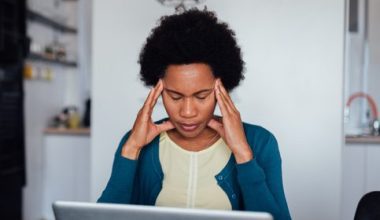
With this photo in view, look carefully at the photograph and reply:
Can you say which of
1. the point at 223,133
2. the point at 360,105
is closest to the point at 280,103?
the point at 223,133

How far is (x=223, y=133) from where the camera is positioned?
123 cm

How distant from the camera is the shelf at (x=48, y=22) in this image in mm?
3049

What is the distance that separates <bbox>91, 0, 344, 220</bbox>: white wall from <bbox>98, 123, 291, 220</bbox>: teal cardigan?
0.47 meters

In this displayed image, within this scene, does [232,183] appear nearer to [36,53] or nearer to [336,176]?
[336,176]

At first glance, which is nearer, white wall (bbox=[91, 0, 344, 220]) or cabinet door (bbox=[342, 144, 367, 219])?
white wall (bbox=[91, 0, 344, 220])

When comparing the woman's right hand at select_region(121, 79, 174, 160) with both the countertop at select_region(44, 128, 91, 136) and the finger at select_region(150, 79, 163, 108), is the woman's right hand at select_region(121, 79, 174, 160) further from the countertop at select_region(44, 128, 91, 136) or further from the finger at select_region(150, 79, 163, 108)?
the countertop at select_region(44, 128, 91, 136)

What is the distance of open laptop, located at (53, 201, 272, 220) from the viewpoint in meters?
0.73

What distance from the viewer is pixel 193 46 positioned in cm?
119

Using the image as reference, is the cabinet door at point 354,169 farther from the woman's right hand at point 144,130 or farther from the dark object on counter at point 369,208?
the woman's right hand at point 144,130

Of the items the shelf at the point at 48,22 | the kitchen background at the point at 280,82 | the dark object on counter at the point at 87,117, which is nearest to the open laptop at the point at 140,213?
the kitchen background at the point at 280,82

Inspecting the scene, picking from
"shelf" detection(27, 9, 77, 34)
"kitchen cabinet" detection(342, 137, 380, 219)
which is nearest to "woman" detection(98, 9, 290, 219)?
"kitchen cabinet" detection(342, 137, 380, 219)

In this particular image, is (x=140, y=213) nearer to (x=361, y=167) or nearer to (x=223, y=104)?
(x=223, y=104)

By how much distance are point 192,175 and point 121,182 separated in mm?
204

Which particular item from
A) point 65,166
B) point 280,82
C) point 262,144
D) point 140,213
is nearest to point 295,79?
point 280,82
